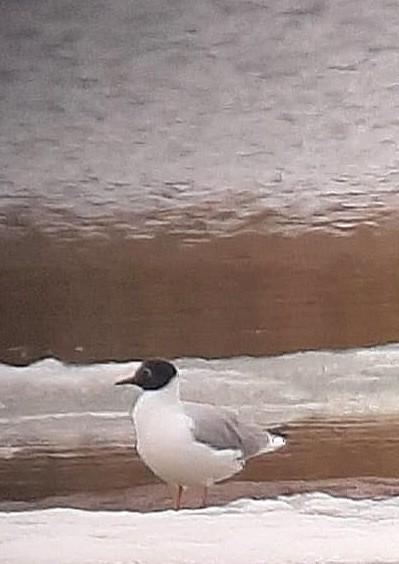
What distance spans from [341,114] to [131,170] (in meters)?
0.31

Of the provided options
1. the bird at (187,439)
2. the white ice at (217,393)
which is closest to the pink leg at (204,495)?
the bird at (187,439)

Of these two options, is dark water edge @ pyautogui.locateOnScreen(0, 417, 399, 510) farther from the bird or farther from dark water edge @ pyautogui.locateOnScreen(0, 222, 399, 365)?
dark water edge @ pyautogui.locateOnScreen(0, 222, 399, 365)

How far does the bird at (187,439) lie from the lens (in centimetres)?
183

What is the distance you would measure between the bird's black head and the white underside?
0.02 metres

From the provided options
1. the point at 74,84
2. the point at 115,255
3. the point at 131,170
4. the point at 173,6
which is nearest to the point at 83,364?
the point at 115,255

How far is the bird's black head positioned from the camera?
6.07 feet

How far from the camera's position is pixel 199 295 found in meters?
1.88

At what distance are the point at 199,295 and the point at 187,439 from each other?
21 cm

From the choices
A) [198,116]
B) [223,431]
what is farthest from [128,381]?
[198,116]

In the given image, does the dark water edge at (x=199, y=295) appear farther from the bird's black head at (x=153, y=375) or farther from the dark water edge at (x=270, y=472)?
the dark water edge at (x=270, y=472)

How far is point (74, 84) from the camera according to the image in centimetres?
193

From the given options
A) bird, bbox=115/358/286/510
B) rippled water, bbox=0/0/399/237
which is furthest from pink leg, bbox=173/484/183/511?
rippled water, bbox=0/0/399/237

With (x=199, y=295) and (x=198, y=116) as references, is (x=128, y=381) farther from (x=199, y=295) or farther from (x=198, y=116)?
(x=198, y=116)

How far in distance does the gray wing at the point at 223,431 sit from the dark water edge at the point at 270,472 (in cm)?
2
